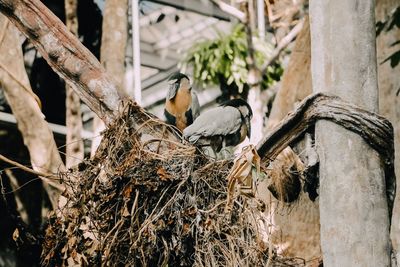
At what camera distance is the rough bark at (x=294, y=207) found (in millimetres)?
4793

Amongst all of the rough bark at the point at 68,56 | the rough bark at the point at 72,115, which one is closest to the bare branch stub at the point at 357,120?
the rough bark at the point at 68,56

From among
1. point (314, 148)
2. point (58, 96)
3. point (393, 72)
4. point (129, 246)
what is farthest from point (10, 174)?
point (314, 148)

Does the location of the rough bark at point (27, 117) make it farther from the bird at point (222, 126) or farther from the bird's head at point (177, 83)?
the bird at point (222, 126)

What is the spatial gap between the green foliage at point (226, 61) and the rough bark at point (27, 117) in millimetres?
2965

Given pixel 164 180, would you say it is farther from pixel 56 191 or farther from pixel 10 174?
pixel 10 174

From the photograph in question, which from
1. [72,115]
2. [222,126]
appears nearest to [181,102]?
[72,115]

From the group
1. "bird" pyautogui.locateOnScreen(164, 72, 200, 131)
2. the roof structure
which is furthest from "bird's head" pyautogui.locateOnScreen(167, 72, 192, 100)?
the roof structure

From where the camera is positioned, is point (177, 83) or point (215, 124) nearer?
point (215, 124)

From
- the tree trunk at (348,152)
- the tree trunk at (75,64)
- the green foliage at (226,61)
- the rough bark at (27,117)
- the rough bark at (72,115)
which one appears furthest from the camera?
the green foliage at (226,61)

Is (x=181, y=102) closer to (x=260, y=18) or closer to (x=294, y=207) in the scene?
(x=294, y=207)

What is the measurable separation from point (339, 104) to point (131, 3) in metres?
6.08

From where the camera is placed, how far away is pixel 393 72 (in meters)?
7.20

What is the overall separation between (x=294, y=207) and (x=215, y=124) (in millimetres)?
928

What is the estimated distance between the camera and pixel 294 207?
17.4 ft
